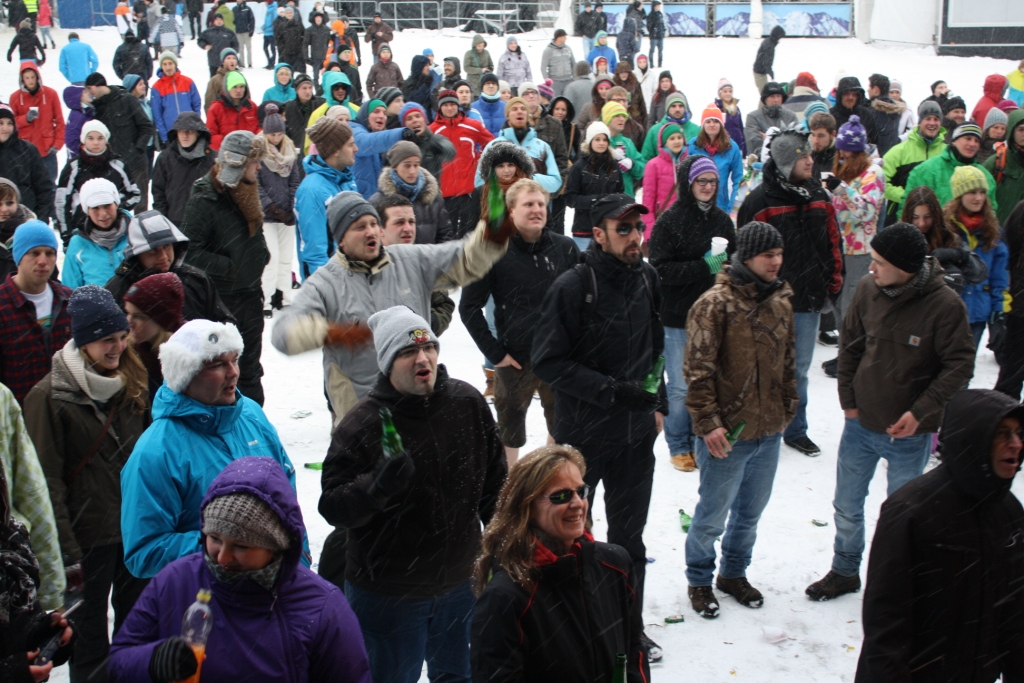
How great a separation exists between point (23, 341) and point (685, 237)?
13.2ft

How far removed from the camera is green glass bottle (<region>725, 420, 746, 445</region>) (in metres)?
4.74

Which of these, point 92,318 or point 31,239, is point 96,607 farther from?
point 31,239

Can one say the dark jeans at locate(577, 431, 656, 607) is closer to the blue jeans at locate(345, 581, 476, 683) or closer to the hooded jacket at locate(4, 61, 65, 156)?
the blue jeans at locate(345, 581, 476, 683)

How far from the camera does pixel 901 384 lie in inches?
192

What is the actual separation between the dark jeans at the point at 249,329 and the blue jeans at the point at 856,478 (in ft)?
13.1

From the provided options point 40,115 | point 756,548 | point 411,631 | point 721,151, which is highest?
point 40,115

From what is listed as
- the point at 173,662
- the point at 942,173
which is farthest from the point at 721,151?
the point at 173,662

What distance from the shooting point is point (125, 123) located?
11984 mm

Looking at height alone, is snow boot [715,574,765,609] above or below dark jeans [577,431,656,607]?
below

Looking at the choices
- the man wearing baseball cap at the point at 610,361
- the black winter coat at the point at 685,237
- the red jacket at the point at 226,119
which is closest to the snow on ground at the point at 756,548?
the man wearing baseball cap at the point at 610,361

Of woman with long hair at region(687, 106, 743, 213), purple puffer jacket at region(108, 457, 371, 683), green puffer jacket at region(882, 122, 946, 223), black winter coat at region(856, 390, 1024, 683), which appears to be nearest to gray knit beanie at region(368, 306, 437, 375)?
purple puffer jacket at region(108, 457, 371, 683)

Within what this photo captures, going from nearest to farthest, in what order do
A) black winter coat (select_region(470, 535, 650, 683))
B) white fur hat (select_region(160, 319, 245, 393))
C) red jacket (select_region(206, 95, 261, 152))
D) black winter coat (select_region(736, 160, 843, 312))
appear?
black winter coat (select_region(470, 535, 650, 683))
white fur hat (select_region(160, 319, 245, 393))
black winter coat (select_region(736, 160, 843, 312))
red jacket (select_region(206, 95, 261, 152))

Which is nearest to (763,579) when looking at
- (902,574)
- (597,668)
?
(902,574)

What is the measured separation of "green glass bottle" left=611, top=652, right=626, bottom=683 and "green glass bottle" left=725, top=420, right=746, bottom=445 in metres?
2.17
